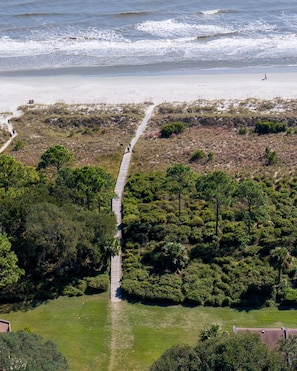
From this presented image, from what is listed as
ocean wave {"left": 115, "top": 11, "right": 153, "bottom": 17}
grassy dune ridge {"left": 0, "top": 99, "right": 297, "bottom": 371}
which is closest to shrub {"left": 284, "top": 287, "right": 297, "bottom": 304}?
grassy dune ridge {"left": 0, "top": 99, "right": 297, "bottom": 371}

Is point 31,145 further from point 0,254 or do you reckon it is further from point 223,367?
point 223,367

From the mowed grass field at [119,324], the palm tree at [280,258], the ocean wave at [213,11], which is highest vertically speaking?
the ocean wave at [213,11]

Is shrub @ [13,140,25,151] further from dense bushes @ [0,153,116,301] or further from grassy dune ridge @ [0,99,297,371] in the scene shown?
dense bushes @ [0,153,116,301]

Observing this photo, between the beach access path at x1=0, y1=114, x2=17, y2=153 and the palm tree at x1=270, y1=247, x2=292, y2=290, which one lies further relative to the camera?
the beach access path at x1=0, y1=114, x2=17, y2=153

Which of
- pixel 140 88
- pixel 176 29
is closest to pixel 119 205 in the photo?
pixel 140 88

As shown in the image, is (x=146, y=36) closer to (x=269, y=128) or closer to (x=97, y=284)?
(x=269, y=128)

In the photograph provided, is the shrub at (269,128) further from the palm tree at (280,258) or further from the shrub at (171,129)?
the palm tree at (280,258)

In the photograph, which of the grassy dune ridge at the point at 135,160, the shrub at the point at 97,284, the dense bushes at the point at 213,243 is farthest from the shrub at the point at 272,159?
the shrub at the point at 97,284
